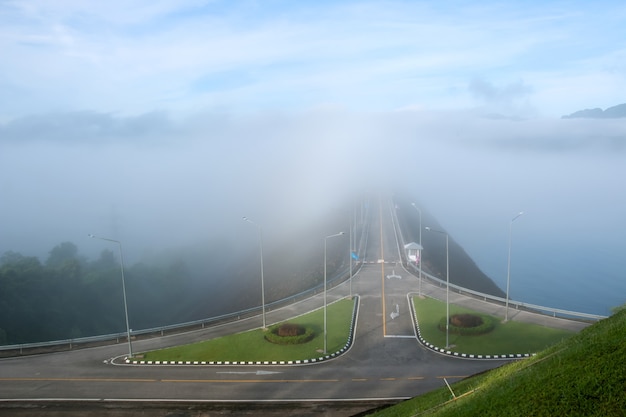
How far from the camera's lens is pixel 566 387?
15.2 m

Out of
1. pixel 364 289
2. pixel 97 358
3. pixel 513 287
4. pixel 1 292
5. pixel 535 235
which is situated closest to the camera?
pixel 97 358

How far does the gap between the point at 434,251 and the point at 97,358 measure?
71602mm

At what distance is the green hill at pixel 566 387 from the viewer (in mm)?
14128

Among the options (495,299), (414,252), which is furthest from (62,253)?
(495,299)

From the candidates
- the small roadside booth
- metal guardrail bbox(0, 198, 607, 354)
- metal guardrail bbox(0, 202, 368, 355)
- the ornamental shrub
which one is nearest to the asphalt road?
metal guardrail bbox(0, 202, 368, 355)

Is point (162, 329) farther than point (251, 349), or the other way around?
point (162, 329)

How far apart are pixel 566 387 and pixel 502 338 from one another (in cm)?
2345

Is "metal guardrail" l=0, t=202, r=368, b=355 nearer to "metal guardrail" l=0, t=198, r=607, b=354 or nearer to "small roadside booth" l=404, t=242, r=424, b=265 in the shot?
"metal guardrail" l=0, t=198, r=607, b=354

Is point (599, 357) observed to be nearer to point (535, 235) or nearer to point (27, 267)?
point (27, 267)

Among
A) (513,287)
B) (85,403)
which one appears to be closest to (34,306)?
(85,403)

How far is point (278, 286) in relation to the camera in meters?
74.8

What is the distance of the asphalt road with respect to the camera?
30.0m

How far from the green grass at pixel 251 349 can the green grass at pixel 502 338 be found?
7161mm

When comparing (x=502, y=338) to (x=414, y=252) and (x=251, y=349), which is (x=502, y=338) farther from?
(x=414, y=252)
